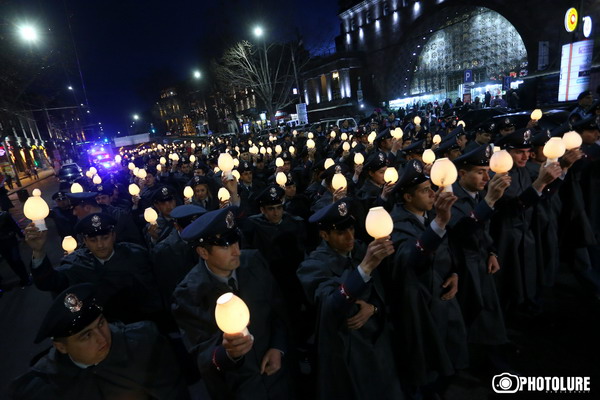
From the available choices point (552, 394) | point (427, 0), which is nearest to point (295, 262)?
point (552, 394)

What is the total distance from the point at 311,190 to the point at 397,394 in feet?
13.6

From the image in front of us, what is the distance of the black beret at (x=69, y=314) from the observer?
2.14 metres

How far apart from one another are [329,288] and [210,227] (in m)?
1.07

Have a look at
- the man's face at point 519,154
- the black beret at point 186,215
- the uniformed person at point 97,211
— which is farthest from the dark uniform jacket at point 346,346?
the uniformed person at point 97,211

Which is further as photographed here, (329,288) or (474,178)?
(474,178)

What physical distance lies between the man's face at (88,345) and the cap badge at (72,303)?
0.48ft

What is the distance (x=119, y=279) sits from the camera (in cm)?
373

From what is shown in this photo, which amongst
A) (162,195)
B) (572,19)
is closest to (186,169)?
(162,195)

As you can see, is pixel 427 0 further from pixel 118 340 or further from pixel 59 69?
pixel 118 340

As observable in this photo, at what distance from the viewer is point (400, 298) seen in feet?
9.87

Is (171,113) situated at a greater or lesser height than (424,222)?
greater

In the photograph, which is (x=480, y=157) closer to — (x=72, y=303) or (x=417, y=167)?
(x=417, y=167)

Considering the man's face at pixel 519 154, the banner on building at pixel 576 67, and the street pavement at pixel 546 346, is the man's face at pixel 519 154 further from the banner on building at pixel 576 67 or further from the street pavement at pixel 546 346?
the banner on building at pixel 576 67

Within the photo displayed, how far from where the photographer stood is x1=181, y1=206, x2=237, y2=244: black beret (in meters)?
2.61
